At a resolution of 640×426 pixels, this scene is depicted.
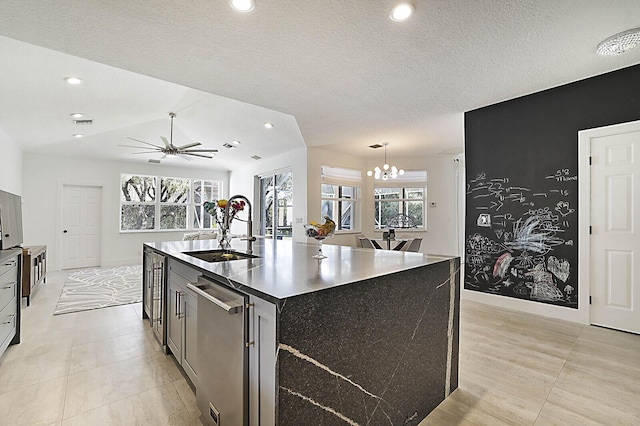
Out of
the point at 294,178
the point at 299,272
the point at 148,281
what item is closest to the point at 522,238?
the point at 299,272

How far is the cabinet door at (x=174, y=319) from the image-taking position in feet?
7.31

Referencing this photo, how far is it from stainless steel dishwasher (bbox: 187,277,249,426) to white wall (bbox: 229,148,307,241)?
4.71m

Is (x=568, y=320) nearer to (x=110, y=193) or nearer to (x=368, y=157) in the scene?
(x=368, y=157)

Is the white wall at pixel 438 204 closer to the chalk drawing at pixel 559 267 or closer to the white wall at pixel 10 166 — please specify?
the chalk drawing at pixel 559 267

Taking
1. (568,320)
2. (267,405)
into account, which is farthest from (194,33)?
(568,320)

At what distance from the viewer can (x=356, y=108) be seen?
4.12 meters

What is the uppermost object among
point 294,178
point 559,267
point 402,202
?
point 294,178

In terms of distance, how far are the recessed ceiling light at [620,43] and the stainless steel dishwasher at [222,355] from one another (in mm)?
3512

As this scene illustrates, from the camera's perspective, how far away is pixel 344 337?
4.23ft

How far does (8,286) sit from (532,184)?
17.9 feet

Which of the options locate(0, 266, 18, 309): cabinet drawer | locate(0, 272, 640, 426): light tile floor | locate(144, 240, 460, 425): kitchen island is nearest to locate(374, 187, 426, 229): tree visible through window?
locate(0, 272, 640, 426): light tile floor

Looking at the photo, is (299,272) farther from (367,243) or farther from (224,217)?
(367,243)

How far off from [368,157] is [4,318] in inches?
266

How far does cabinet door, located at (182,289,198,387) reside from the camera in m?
1.93
